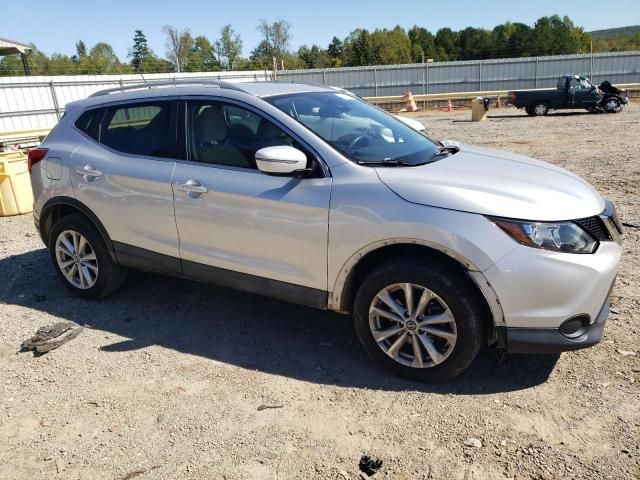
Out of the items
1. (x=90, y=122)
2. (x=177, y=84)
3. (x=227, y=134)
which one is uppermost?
(x=177, y=84)

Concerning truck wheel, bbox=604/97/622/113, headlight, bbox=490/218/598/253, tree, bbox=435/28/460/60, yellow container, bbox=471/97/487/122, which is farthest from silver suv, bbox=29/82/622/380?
tree, bbox=435/28/460/60

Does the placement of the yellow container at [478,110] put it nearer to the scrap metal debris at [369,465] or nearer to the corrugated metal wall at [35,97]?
the corrugated metal wall at [35,97]

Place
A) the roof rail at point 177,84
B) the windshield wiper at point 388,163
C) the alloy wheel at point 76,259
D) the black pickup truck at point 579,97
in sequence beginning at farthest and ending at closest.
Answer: the black pickup truck at point 579,97 < the alloy wheel at point 76,259 < the roof rail at point 177,84 < the windshield wiper at point 388,163

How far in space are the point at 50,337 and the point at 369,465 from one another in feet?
9.34

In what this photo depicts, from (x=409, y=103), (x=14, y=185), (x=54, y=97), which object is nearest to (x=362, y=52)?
(x=409, y=103)

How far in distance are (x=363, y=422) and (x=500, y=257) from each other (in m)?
1.19

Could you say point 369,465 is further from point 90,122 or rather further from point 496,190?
point 90,122

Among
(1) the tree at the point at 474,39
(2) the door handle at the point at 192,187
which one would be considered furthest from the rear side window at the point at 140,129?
(1) the tree at the point at 474,39

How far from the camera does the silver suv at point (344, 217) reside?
297 centimetres

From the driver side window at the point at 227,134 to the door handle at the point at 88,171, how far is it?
0.94 m

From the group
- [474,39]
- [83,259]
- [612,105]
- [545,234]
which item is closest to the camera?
[545,234]

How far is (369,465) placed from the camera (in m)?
2.69

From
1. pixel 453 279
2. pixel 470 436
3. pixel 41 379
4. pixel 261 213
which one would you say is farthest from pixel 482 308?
pixel 41 379

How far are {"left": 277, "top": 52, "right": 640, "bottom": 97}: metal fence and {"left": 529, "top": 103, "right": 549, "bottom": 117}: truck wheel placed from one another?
1006 cm
